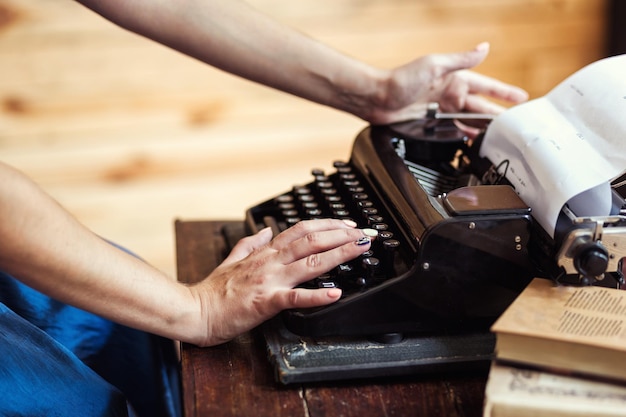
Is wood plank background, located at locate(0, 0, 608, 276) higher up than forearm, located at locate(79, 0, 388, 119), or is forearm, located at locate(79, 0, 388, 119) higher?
forearm, located at locate(79, 0, 388, 119)

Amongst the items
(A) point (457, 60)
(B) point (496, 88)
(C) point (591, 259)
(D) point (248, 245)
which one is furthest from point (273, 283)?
(B) point (496, 88)

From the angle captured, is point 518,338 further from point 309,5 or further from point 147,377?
point 309,5

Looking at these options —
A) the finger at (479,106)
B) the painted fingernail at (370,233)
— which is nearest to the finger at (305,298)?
the painted fingernail at (370,233)

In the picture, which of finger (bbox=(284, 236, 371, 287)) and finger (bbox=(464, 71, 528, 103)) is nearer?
finger (bbox=(284, 236, 371, 287))

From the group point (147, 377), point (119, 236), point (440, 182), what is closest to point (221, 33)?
point (440, 182)

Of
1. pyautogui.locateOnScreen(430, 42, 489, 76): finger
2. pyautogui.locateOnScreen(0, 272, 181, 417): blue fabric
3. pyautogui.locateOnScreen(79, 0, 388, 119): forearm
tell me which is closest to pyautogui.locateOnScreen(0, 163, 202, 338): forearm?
pyautogui.locateOnScreen(0, 272, 181, 417): blue fabric

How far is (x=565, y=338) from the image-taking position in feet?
3.05

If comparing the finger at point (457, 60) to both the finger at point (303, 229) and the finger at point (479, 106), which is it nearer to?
the finger at point (479, 106)

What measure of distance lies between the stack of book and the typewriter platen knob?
7 cm

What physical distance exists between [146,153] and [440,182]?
1.79 m

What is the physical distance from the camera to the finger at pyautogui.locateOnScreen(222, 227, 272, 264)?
4.05ft

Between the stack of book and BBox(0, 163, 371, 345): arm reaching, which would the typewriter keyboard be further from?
the stack of book

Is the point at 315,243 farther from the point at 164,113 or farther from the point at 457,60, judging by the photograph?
the point at 164,113

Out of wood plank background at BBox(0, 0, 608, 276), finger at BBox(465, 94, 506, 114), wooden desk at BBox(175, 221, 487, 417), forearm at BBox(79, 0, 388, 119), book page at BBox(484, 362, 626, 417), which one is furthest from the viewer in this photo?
wood plank background at BBox(0, 0, 608, 276)
